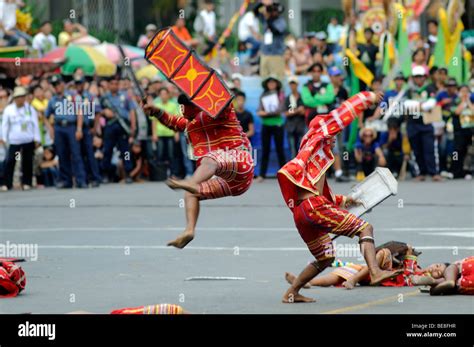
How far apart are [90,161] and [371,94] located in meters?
14.4

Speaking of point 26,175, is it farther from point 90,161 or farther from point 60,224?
point 60,224

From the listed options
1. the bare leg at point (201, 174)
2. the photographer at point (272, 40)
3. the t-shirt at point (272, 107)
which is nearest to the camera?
the bare leg at point (201, 174)

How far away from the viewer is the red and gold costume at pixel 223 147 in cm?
1226

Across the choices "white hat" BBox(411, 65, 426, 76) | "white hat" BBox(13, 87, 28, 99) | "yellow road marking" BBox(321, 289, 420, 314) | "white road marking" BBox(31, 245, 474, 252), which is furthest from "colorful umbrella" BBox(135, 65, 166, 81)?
"yellow road marking" BBox(321, 289, 420, 314)

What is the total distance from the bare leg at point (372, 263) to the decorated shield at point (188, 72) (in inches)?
93.3

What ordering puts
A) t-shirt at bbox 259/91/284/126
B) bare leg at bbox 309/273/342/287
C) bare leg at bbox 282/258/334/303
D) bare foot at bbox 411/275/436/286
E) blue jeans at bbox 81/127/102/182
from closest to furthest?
bare leg at bbox 282/258/334/303
bare foot at bbox 411/275/436/286
bare leg at bbox 309/273/342/287
blue jeans at bbox 81/127/102/182
t-shirt at bbox 259/91/284/126

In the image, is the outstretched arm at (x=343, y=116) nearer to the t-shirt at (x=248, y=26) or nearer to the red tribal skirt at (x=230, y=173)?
the red tribal skirt at (x=230, y=173)

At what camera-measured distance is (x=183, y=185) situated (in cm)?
1107

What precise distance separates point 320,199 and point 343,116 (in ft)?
2.39

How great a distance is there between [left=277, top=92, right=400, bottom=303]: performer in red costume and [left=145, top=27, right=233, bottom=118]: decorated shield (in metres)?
1.73

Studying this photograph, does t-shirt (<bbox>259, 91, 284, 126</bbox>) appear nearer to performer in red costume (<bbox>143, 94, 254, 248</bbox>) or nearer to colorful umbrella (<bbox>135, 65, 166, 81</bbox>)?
colorful umbrella (<bbox>135, 65, 166, 81</bbox>)

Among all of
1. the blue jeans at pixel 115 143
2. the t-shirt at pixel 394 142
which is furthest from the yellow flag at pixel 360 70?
the blue jeans at pixel 115 143

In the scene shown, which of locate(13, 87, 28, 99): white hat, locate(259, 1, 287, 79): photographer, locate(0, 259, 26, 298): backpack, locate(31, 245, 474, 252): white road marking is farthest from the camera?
locate(259, 1, 287, 79): photographer

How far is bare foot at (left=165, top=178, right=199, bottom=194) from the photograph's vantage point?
10.8 metres
